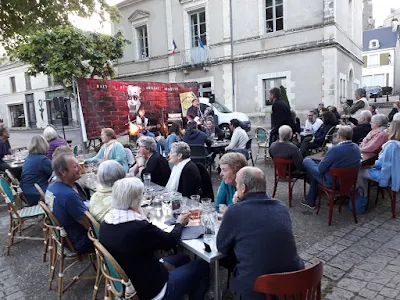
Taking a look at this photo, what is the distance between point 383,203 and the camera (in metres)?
4.98

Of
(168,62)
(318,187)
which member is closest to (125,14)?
(168,62)

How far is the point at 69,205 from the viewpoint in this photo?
9.34 feet

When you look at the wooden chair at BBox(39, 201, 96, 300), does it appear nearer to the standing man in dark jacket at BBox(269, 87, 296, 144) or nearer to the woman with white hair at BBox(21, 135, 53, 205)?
the woman with white hair at BBox(21, 135, 53, 205)

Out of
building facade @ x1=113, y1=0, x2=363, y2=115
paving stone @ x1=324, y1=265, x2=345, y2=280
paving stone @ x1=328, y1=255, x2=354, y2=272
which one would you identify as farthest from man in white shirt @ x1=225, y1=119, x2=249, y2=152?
building facade @ x1=113, y1=0, x2=363, y2=115

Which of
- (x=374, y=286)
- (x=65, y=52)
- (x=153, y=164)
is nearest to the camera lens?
(x=374, y=286)

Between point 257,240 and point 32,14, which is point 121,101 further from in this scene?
point 257,240

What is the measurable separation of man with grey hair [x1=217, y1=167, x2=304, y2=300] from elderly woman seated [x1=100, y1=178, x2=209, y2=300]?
0.45 m

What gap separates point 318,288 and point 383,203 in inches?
154

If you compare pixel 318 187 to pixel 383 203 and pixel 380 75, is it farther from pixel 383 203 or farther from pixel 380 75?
pixel 380 75

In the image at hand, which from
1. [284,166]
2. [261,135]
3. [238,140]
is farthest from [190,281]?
[261,135]

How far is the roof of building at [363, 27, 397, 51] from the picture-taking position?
150ft

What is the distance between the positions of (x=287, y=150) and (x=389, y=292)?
253cm

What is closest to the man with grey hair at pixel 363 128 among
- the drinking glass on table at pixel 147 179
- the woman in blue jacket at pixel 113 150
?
the drinking glass on table at pixel 147 179

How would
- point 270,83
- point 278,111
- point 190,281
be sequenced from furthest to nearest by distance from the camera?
point 270,83 < point 278,111 < point 190,281
